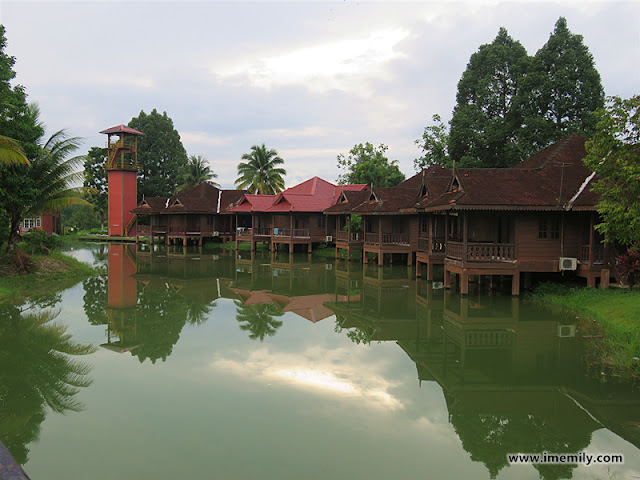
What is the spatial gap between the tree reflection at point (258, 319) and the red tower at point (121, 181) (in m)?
33.8

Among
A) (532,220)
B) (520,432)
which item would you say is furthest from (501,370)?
(532,220)

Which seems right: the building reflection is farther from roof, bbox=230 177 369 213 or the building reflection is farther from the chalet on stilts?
roof, bbox=230 177 369 213

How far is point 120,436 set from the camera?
623cm

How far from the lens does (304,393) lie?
7.74 meters

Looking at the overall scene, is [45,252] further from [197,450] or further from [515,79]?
[515,79]

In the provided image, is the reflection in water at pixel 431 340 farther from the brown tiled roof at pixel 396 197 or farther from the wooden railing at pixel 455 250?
the brown tiled roof at pixel 396 197

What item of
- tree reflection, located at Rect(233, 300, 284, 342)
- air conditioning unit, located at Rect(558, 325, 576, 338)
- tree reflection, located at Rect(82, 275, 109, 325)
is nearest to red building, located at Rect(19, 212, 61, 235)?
tree reflection, located at Rect(82, 275, 109, 325)

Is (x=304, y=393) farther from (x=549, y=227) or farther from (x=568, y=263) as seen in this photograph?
(x=549, y=227)

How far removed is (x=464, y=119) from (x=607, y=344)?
2015 cm

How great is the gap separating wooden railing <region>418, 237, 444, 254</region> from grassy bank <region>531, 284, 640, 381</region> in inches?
172

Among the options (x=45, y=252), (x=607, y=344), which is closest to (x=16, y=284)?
(x=45, y=252)

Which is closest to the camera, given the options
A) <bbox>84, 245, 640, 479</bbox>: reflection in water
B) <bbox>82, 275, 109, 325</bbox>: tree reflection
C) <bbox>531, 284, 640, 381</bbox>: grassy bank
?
<bbox>84, 245, 640, 479</bbox>: reflection in water

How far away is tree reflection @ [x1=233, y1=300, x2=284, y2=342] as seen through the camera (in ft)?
38.9

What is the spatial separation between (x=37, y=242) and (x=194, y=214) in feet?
66.4
